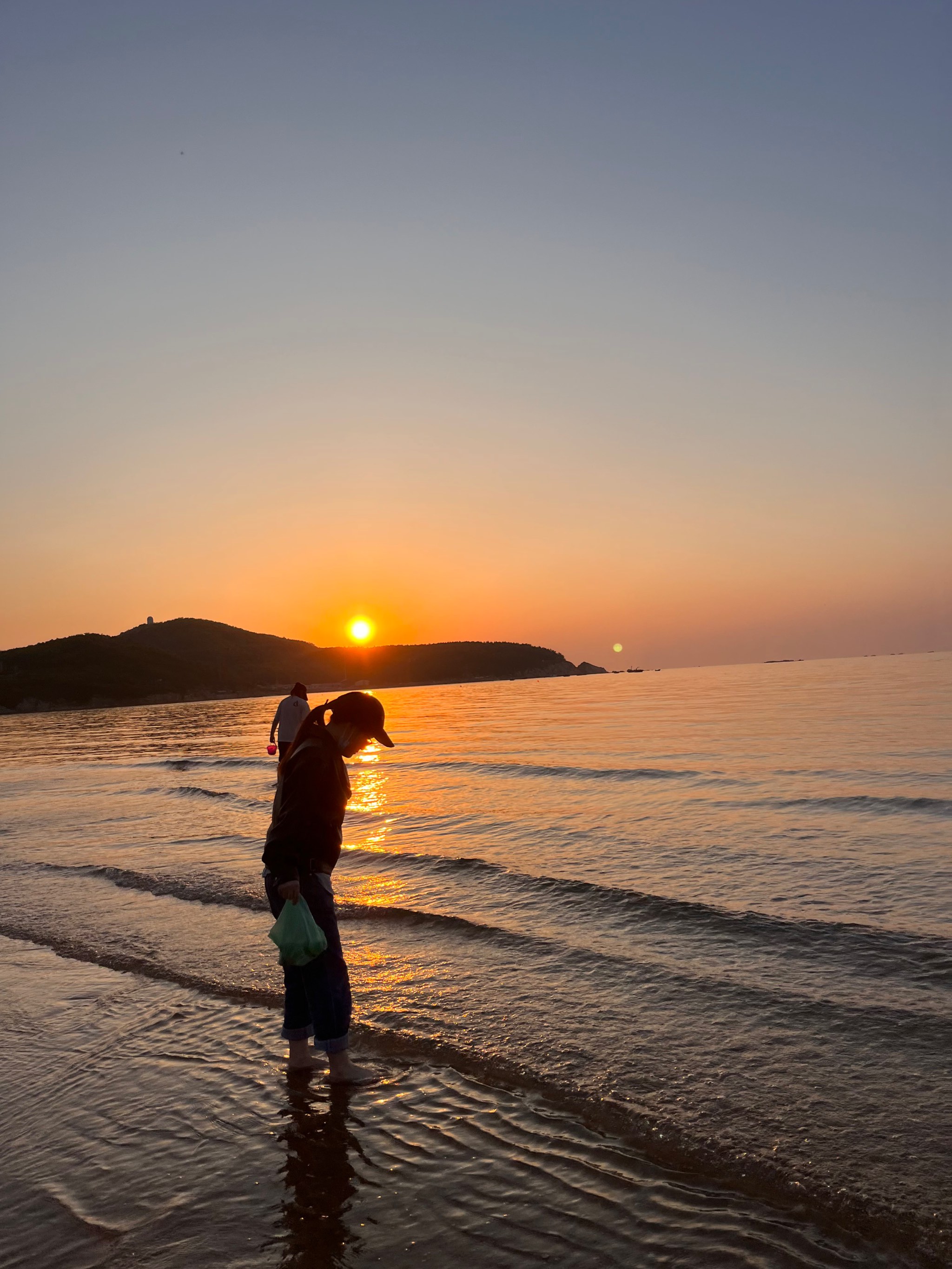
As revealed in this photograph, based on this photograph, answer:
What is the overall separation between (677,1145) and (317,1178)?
1.93m

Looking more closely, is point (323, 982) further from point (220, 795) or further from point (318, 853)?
point (220, 795)

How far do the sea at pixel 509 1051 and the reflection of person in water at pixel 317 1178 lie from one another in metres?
0.02

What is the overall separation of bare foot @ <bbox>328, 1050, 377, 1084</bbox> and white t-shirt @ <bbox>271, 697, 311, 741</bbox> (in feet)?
25.1

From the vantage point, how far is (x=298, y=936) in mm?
4938

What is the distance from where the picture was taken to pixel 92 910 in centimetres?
1026

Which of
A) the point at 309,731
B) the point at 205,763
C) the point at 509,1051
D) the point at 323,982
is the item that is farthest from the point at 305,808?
the point at 205,763

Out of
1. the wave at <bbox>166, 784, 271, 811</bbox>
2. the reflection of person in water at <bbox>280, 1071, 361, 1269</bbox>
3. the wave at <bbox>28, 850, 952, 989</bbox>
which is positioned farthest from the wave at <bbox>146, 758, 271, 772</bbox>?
the reflection of person in water at <bbox>280, 1071, 361, 1269</bbox>

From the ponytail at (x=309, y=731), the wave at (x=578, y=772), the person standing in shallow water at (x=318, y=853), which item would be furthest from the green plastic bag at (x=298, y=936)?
the wave at (x=578, y=772)

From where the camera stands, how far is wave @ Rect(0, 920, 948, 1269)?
12.6 feet

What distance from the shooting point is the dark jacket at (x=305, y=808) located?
16.5ft

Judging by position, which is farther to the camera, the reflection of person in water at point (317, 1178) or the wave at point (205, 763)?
the wave at point (205, 763)

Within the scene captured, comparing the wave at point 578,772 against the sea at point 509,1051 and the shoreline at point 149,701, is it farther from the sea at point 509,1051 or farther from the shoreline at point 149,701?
the shoreline at point 149,701

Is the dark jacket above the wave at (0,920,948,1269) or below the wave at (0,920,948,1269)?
above

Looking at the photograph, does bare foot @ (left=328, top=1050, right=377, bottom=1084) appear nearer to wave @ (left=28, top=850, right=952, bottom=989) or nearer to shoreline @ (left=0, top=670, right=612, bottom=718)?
wave @ (left=28, top=850, right=952, bottom=989)
